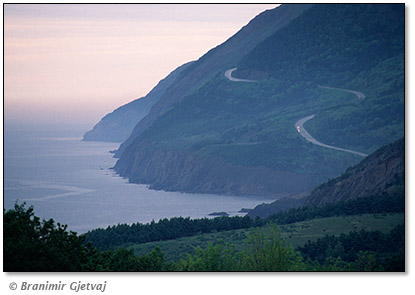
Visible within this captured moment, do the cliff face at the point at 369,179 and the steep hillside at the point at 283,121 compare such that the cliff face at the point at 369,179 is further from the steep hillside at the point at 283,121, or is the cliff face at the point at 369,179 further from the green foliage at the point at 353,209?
the steep hillside at the point at 283,121

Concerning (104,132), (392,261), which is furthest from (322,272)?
(104,132)

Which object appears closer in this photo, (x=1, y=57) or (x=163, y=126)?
(x=1, y=57)

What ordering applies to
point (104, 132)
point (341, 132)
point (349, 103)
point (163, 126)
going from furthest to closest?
point (104, 132) < point (163, 126) < point (349, 103) < point (341, 132)

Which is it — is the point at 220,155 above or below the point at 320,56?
below

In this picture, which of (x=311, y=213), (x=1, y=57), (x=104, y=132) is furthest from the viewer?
(x=104, y=132)

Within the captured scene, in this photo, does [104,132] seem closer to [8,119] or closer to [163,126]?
[163,126]

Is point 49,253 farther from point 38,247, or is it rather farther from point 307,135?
point 307,135

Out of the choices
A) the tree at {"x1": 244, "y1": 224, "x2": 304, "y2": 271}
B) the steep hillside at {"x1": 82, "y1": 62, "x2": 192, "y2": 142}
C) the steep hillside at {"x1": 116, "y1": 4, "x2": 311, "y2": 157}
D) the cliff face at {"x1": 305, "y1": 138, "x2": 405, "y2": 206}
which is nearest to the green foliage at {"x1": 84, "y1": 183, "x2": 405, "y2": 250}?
the cliff face at {"x1": 305, "y1": 138, "x2": 405, "y2": 206}

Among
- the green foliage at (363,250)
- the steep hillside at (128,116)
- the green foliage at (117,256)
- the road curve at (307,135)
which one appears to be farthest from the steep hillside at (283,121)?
the steep hillside at (128,116)

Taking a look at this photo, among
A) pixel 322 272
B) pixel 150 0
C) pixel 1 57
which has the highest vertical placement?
pixel 150 0
